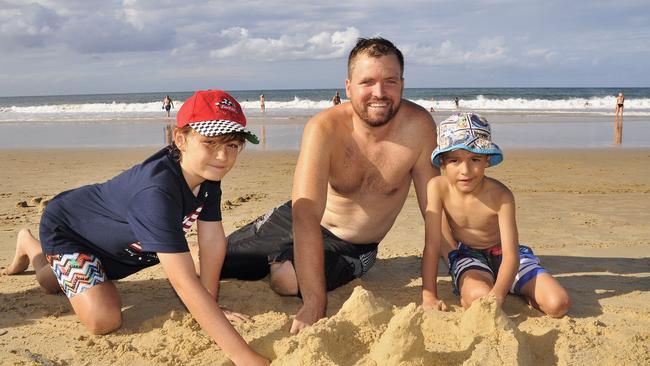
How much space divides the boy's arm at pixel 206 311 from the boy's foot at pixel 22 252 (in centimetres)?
204

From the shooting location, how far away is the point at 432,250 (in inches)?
146

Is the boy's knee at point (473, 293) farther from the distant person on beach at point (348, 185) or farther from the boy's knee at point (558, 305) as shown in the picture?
the distant person on beach at point (348, 185)

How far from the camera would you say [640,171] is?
1012cm

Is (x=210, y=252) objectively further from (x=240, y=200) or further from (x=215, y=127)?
(x=240, y=200)

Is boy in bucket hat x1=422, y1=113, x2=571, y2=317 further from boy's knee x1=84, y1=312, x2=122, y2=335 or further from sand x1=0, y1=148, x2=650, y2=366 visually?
boy's knee x1=84, y1=312, x2=122, y2=335

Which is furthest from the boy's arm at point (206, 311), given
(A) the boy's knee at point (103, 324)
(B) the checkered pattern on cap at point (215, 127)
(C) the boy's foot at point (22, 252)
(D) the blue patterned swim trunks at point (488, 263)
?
(C) the boy's foot at point (22, 252)

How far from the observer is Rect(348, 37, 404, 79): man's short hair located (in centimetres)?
370

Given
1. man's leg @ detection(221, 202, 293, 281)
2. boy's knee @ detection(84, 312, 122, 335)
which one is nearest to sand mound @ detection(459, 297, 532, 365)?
man's leg @ detection(221, 202, 293, 281)

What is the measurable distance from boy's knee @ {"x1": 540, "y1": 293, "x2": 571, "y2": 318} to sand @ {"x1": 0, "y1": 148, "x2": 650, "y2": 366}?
7cm

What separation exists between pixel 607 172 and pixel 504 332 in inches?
334

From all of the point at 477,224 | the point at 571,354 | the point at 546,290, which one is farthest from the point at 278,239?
the point at 571,354

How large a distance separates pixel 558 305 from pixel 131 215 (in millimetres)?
2503

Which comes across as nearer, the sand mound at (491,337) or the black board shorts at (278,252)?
the sand mound at (491,337)

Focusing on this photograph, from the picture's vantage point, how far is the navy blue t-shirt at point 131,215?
2961mm
